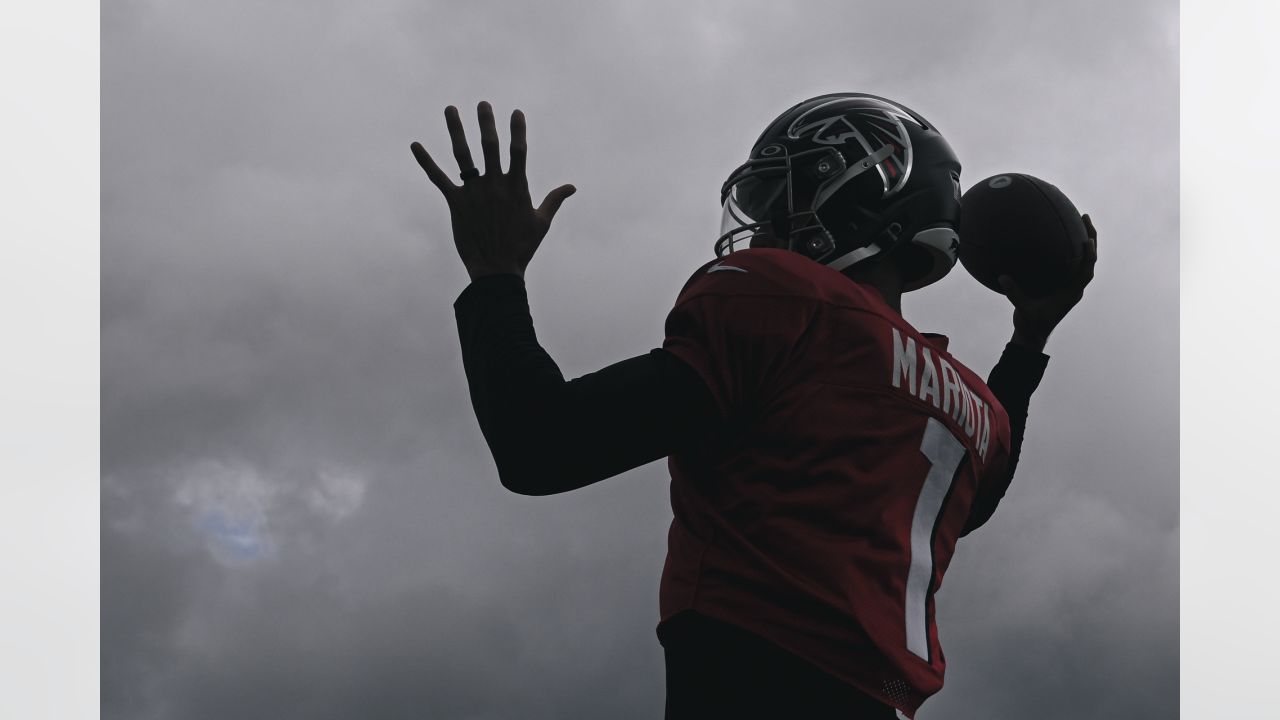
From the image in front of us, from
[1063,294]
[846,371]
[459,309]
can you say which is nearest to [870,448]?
[846,371]

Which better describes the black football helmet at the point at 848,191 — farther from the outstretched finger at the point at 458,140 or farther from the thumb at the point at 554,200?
the outstretched finger at the point at 458,140

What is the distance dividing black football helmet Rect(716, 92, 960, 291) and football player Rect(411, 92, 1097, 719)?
1.18 feet

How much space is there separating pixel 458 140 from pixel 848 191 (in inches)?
44.2

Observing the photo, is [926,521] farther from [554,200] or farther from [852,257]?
[554,200]

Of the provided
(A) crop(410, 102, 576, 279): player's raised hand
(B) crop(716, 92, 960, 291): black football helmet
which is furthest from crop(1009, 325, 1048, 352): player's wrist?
(A) crop(410, 102, 576, 279): player's raised hand

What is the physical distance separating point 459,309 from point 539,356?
257 mm

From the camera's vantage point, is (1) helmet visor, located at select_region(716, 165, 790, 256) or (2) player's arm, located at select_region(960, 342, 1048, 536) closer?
(1) helmet visor, located at select_region(716, 165, 790, 256)

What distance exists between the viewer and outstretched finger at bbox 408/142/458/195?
2334 mm

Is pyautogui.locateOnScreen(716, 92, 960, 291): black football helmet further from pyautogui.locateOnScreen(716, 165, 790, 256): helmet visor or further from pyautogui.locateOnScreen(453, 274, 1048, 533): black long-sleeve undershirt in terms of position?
pyautogui.locateOnScreen(453, 274, 1048, 533): black long-sleeve undershirt

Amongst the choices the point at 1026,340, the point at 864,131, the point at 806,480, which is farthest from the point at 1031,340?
the point at 806,480

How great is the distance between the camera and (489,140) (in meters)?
2.31

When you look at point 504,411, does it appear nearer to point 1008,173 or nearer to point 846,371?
point 846,371

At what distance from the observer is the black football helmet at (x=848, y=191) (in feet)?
9.29

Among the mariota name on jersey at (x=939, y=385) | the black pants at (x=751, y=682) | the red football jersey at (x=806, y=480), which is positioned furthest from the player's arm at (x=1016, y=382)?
the black pants at (x=751, y=682)
